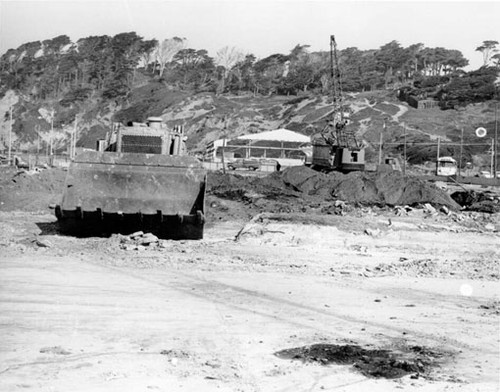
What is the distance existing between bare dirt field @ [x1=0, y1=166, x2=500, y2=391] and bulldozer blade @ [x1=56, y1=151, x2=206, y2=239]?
58 cm

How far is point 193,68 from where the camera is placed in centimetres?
13162

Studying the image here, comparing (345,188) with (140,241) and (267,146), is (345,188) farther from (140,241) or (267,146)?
(267,146)

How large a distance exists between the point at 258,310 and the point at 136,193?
7.19m

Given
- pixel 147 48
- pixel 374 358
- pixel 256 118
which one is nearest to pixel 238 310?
pixel 374 358

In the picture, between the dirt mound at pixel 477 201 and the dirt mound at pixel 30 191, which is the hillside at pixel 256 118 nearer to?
the dirt mound at pixel 477 201

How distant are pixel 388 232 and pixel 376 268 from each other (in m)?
4.06

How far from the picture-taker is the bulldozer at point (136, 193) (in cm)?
1369

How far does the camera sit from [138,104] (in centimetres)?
Result: 10331

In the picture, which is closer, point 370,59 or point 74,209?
point 74,209

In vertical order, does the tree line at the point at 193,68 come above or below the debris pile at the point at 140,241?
above

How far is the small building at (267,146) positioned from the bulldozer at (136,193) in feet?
167

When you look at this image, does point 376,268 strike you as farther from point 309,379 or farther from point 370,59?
point 370,59

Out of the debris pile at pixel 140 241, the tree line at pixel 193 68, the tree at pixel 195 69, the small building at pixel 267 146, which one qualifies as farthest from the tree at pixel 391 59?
the debris pile at pixel 140 241

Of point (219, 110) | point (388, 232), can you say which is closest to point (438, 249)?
point (388, 232)
